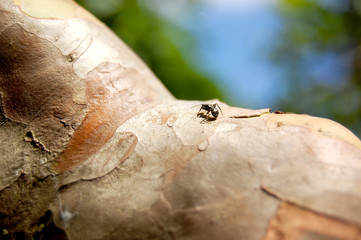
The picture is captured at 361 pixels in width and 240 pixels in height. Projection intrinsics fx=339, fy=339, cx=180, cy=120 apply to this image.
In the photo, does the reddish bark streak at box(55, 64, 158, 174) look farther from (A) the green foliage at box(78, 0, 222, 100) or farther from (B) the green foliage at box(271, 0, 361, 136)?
(B) the green foliage at box(271, 0, 361, 136)

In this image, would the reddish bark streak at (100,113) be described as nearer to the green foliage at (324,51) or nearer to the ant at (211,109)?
the ant at (211,109)

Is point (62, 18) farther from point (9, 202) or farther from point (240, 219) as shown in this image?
point (240, 219)

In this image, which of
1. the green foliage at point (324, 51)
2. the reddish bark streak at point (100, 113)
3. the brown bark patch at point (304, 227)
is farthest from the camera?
the green foliage at point (324, 51)

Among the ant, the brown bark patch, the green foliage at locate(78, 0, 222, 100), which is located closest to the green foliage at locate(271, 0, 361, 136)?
the green foliage at locate(78, 0, 222, 100)

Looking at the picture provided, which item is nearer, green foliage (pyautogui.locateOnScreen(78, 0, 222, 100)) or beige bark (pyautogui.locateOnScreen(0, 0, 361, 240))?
beige bark (pyautogui.locateOnScreen(0, 0, 361, 240))

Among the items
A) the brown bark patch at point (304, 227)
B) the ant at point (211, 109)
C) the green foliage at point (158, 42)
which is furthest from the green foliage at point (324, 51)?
the brown bark patch at point (304, 227)

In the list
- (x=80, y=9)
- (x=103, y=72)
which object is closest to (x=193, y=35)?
(x=80, y=9)
